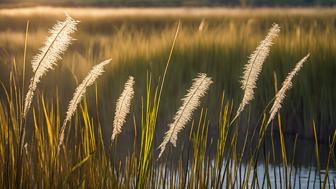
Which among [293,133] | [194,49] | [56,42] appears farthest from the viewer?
[194,49]

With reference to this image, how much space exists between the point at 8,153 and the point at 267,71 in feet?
18.5

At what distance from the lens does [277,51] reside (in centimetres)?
906

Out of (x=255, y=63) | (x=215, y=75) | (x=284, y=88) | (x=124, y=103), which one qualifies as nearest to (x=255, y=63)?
(x=255, y=63)

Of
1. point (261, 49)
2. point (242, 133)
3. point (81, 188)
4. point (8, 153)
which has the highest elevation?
point (261, 49)

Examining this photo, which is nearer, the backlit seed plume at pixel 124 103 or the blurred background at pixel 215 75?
the backlit seed plume at pixel 124 103

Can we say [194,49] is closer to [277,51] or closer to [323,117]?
[277,51]

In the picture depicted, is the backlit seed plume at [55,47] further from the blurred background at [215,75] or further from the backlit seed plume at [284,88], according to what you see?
the blurred background at [215,75]

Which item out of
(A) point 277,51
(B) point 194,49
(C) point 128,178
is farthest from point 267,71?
(C) point 128,178

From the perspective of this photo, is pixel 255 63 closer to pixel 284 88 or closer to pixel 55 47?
pixel 284 88

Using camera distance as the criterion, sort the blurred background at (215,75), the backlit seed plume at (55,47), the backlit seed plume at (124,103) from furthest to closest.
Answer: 1. the blurred background at (215,75)
2. the backlit seed plume at (124,103)
3. the backlit seed plume at (55,47)

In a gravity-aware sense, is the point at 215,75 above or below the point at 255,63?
below

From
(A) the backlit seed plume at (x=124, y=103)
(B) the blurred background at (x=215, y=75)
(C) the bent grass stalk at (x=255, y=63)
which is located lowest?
(B) the blurred background at (x=215, y=75)

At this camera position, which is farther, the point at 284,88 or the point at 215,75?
the point at 215,75

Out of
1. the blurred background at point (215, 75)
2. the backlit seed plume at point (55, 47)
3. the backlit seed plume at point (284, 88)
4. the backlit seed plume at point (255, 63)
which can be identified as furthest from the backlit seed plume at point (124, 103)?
the blurred background at point (215, 75)
